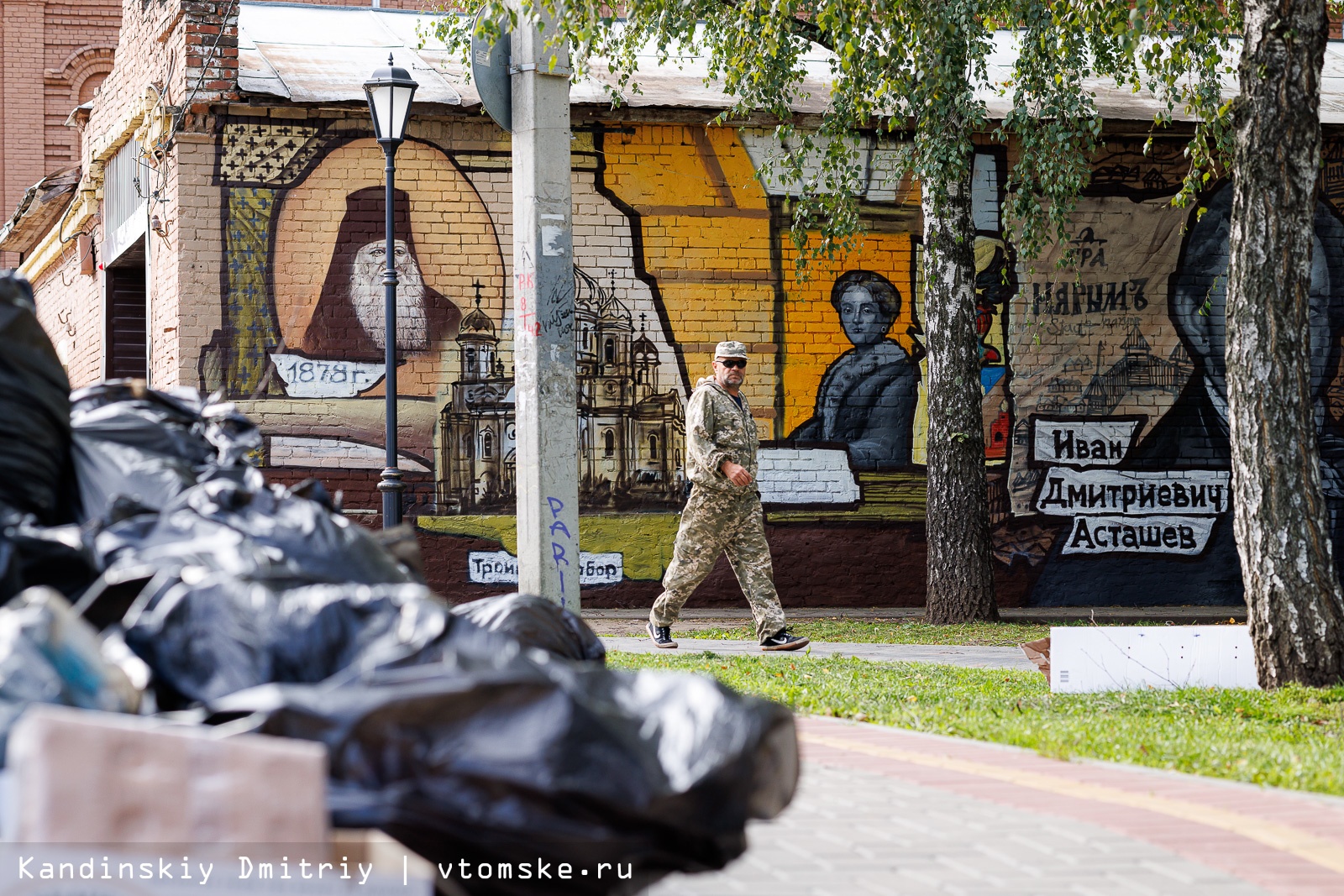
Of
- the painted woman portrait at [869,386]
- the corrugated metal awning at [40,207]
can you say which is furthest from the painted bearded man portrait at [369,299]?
the corrugated metal awning at [40,207]

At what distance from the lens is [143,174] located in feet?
47.3

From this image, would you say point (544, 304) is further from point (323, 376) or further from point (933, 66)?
point (323, 376)

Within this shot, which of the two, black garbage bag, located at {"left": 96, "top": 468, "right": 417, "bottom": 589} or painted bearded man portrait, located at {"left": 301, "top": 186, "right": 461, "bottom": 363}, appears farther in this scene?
painted bearded man portrait, located at {"left": 301, "top": 186, "right": 461, "bottom": 363}

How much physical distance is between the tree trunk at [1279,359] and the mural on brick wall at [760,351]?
5854 millimetres

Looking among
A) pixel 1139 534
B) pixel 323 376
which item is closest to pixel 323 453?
pixel 323 376

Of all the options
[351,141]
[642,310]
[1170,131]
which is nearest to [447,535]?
[642,310]

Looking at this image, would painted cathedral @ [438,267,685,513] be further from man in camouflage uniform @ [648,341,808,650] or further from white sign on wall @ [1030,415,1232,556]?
man in camouflage uniform @ [648,341,808,650]

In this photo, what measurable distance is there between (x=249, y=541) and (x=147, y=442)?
1042 millimetres

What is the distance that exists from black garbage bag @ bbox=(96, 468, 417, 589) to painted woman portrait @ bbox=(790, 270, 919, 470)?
10567 mm

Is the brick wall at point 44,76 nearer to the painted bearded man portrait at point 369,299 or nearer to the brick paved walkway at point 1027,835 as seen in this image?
the painted bearded man portrait at point 369,299

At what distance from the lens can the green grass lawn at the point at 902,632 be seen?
35.0 feet

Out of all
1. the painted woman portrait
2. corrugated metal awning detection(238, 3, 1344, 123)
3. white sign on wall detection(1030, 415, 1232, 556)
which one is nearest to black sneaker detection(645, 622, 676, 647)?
the painted woman portrait

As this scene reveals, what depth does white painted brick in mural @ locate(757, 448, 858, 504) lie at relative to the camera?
13914 millimetres

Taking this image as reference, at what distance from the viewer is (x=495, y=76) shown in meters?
7.55
